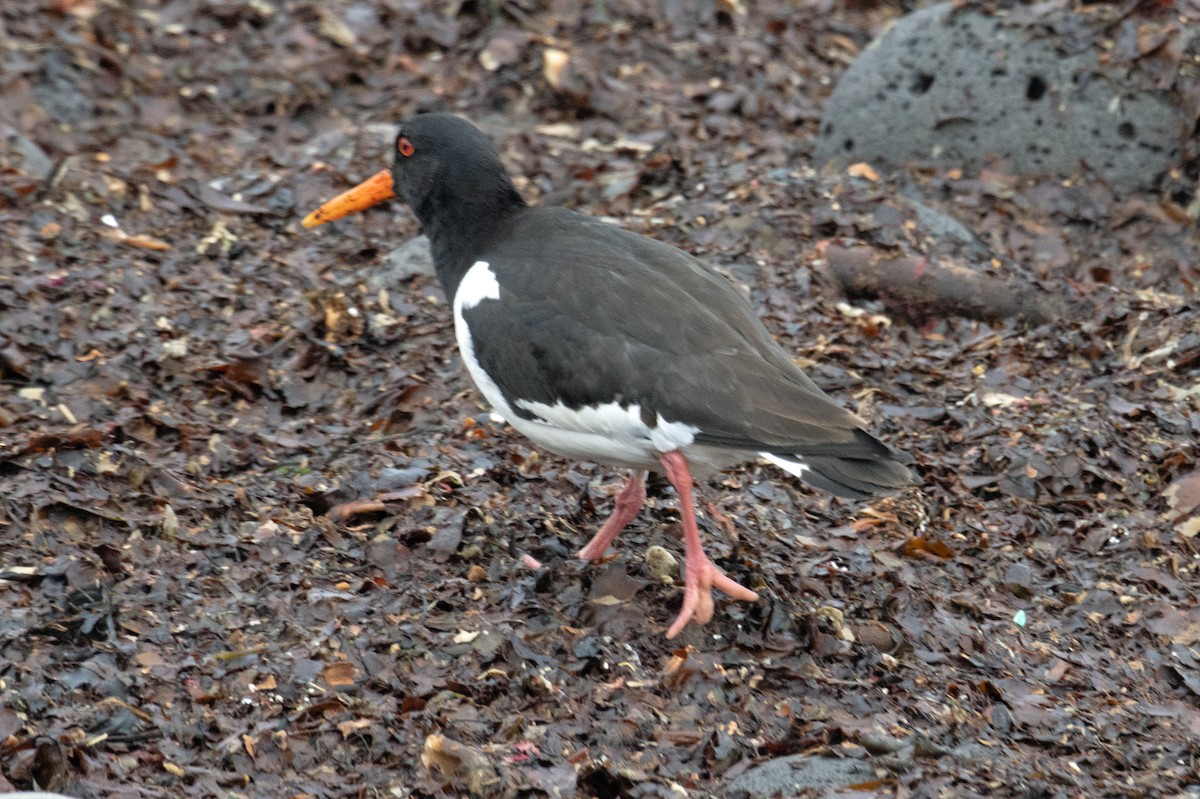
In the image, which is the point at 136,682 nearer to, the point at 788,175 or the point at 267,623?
the point at 267,623

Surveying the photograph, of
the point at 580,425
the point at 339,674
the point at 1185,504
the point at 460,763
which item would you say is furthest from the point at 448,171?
the point at 1185,504

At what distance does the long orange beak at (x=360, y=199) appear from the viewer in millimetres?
6516

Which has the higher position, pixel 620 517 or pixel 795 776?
pixel 795 776

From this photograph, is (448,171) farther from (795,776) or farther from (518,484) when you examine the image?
(795,776)

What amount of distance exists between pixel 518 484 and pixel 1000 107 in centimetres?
463

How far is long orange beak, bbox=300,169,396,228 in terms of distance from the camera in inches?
257

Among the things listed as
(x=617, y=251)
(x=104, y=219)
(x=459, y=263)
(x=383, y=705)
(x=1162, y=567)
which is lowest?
(x=104, y=219)

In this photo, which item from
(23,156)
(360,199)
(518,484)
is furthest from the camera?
(23,156)

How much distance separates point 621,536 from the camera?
576cm

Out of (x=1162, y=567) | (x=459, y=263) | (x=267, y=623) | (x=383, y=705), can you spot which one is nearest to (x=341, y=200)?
(x=459, y=263)

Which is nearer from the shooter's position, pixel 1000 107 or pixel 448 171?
pixel 448 171

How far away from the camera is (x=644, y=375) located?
195 inches

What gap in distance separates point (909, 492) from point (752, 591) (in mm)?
1328

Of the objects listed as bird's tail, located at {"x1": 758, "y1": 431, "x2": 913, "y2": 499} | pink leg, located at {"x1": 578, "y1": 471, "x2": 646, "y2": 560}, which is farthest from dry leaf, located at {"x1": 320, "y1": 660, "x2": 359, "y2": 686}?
bird's tail, located at {"x1": 758, "y1": 431, "x2": 913, "y2": 499}
